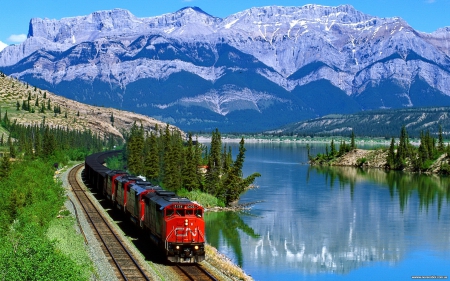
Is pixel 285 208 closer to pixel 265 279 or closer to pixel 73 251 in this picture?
pixel 265 279

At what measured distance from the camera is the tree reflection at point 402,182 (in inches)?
4555

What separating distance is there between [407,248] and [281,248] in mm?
12909

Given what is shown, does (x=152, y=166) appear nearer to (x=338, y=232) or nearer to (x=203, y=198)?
(x=203, y=198)

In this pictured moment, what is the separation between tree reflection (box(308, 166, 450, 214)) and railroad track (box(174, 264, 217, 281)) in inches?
2393

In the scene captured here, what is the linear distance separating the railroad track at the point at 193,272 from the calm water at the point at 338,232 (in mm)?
10161

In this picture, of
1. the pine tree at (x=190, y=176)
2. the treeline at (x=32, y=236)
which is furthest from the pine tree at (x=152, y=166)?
the treeline at (x=32, y=236)

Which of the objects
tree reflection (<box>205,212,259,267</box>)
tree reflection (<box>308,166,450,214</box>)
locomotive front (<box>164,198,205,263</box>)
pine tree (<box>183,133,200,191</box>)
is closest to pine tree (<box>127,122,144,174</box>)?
pine tree (<box>183,133,200,191</box>)

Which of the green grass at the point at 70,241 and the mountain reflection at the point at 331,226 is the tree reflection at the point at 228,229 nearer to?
the mountain reflection at the point at 331,226

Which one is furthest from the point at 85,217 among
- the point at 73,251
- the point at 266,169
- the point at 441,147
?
the point at 441,147

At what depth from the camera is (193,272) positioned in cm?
4378

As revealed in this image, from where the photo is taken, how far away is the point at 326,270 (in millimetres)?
58750

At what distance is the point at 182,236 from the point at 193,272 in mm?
2633

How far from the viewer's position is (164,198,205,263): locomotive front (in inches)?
1775

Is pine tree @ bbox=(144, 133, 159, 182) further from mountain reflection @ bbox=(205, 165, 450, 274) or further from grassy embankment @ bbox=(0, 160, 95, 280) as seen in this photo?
grassy embankment @ bbox=(0, 160, 95, 280)
